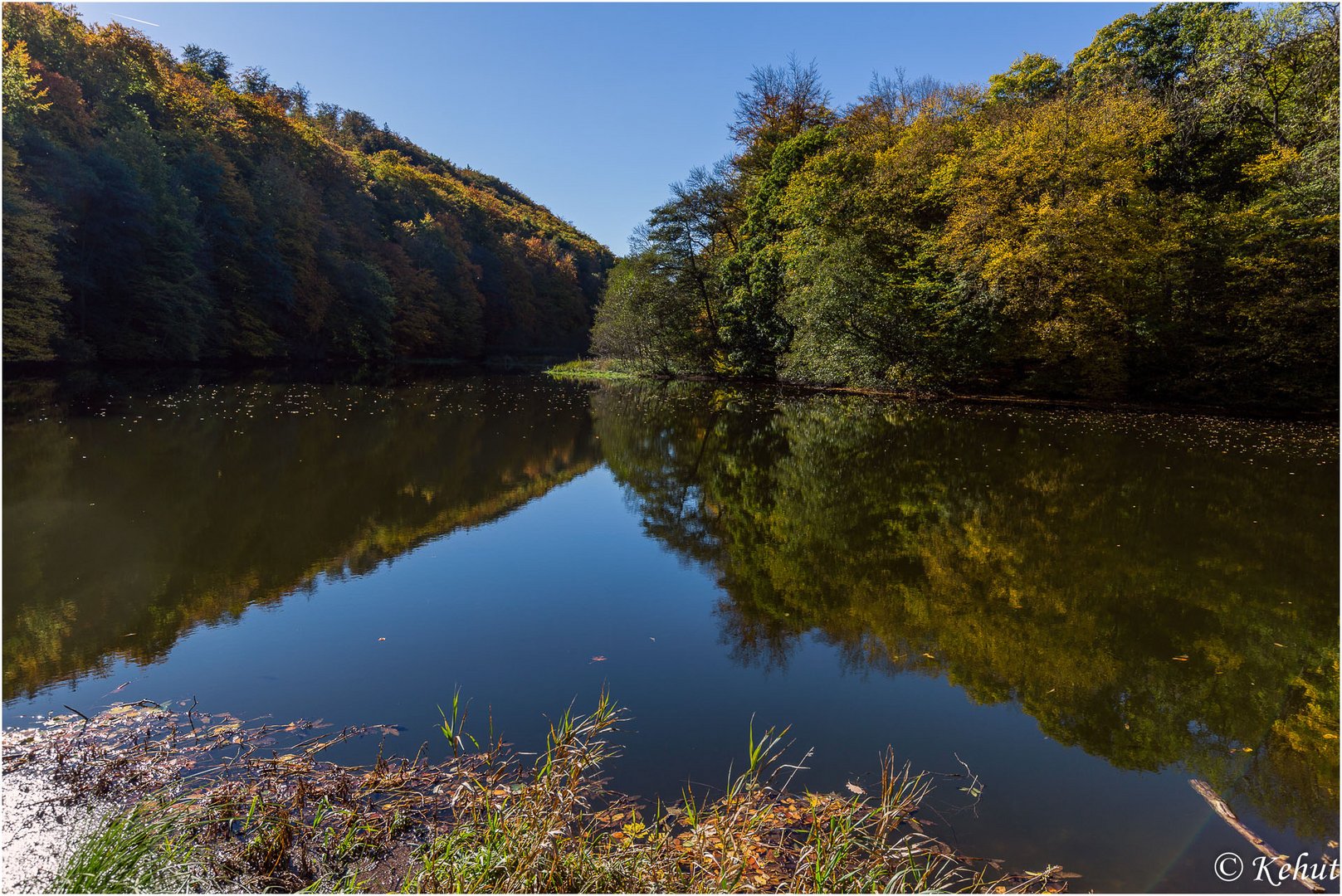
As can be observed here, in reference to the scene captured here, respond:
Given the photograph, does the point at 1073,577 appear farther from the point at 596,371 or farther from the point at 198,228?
the point at 198,228

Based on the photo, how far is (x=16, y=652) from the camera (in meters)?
4.58

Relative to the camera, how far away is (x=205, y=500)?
8680 mm

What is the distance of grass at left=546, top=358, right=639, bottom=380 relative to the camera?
39.2 metres

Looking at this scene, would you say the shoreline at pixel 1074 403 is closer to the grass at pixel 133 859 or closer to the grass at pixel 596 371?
the grass at pixel 596 371

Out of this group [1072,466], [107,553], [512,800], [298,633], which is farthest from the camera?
[1072,466]

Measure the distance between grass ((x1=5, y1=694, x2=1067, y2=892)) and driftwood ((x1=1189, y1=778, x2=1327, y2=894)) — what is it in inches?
39.6

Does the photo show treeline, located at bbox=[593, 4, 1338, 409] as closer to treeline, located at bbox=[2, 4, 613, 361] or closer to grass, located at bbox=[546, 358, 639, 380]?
grass, located at bbox=[546, 358, 639, 380]

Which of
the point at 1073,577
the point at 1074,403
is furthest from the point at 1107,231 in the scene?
the point at 1073,577

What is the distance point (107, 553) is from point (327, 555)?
1.87m

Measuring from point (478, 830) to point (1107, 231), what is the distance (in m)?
22.8

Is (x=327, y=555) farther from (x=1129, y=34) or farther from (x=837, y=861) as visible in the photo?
(x=1129, y=34)

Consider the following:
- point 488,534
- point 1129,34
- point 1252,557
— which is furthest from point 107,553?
point 1129,34

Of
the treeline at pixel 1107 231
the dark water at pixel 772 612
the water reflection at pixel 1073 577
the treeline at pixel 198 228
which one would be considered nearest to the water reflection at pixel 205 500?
the dark water at pixel 772 612

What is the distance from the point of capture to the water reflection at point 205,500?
5273mm
